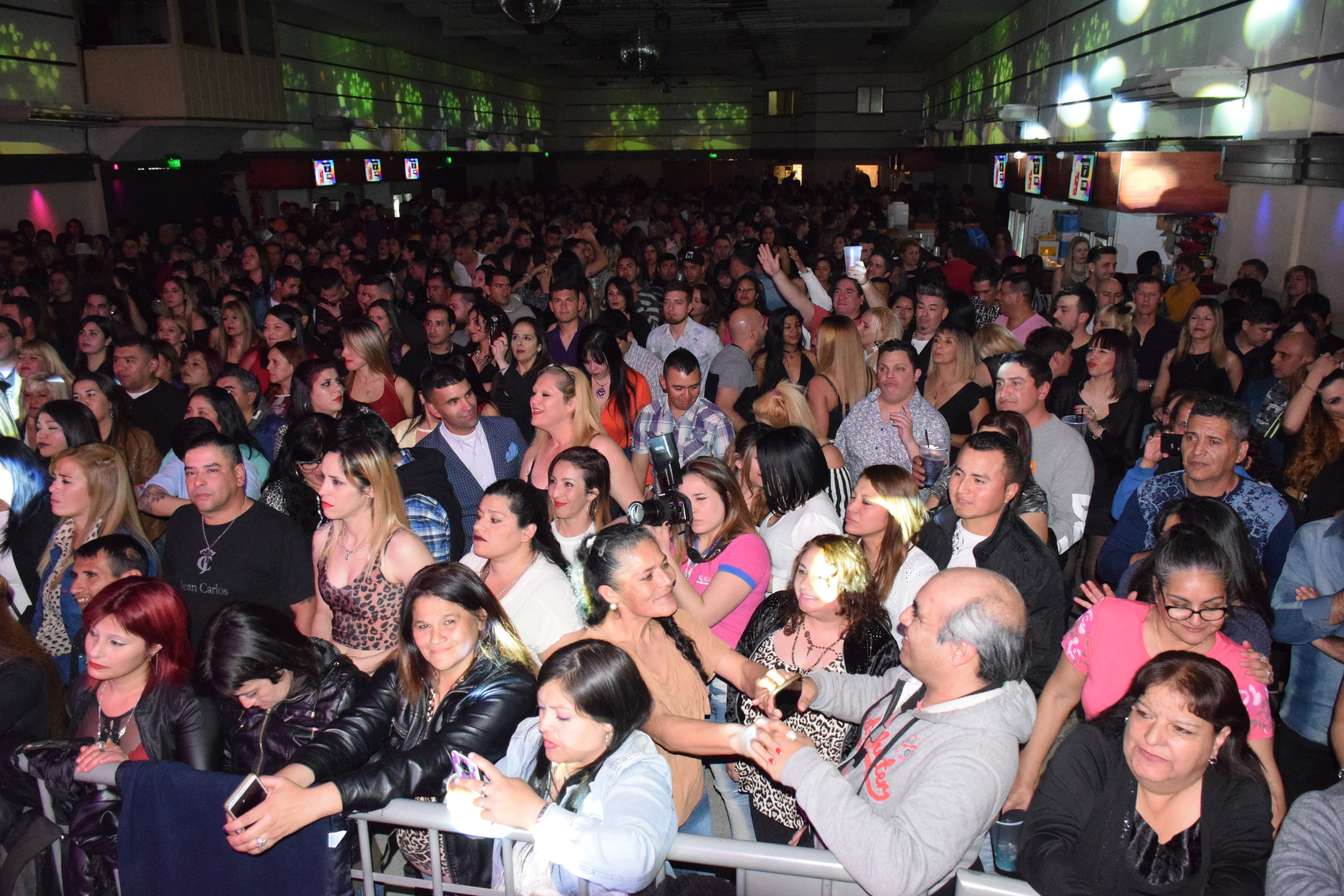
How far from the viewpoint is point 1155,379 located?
5.88 meters

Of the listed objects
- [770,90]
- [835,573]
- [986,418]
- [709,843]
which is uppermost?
[770,90]

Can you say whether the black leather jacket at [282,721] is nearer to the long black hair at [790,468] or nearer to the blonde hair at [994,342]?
the long black hair at [790,468]

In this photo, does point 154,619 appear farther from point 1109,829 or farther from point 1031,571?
point 1031,571

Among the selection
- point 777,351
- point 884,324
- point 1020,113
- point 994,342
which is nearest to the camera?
point 994,342

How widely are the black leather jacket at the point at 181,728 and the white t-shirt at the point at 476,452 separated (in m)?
1.75

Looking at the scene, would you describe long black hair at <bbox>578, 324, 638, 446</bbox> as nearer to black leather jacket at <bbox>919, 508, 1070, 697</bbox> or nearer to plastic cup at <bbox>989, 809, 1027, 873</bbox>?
black leather jacket at <bbox>919, 508, 1070, 697</bbox>

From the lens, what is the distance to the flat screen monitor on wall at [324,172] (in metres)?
15.2

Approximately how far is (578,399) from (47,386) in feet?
10.3

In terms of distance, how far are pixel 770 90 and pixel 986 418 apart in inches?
1143

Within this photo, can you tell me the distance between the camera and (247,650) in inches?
91.2

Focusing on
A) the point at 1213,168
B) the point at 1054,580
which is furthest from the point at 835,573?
the point at 1213,168

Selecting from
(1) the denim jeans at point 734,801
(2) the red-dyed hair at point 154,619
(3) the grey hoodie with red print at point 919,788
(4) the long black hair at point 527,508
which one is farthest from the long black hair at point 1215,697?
(2) the red-dyed hair at point 154,619

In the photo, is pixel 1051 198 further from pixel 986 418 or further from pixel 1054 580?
pixel 1054 580

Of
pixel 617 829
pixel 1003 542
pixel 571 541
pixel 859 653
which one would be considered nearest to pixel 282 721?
pixel 617 829
